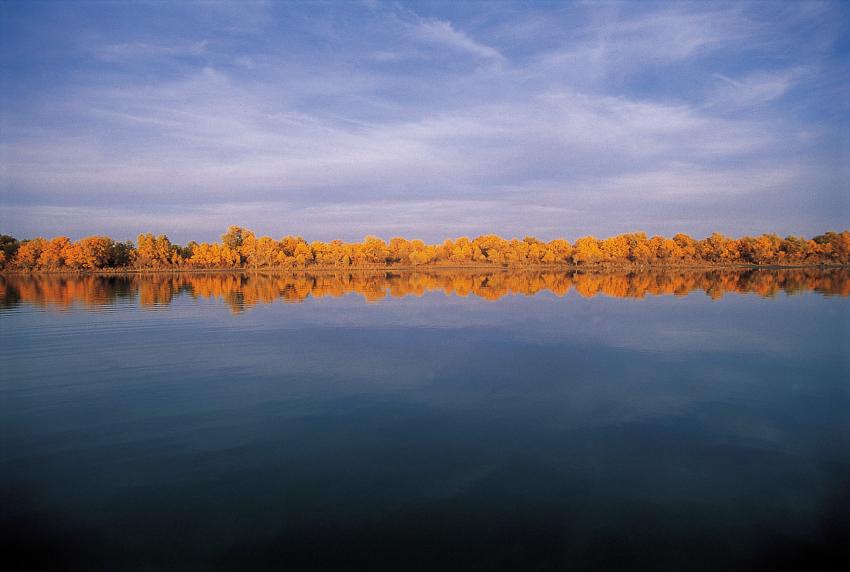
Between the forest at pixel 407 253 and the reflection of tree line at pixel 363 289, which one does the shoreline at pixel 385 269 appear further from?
the reflection of tree line at pixel 363 289

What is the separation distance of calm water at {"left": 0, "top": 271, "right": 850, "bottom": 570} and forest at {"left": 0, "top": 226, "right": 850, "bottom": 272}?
131 m

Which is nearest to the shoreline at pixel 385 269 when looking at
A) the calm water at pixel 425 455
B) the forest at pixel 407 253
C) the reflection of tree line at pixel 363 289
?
the forest at pixel 407 253

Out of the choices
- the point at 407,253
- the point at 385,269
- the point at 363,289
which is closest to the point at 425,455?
the point at 363,289

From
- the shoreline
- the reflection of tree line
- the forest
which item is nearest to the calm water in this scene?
the reflection of tree line

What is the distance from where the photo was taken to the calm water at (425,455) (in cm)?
675

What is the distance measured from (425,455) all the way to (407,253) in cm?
16422

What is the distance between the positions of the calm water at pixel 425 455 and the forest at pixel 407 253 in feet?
429

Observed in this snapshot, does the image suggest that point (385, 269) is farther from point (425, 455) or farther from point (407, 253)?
point (425, 455)

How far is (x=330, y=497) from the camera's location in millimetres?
7996

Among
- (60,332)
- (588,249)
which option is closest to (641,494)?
(60,332)

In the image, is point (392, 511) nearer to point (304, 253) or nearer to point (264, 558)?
point (264, 558)

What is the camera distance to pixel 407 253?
17300cm

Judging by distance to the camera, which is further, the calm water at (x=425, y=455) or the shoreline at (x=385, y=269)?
the shoreline at (x=385, y=269)

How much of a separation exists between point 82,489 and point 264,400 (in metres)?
5.26
